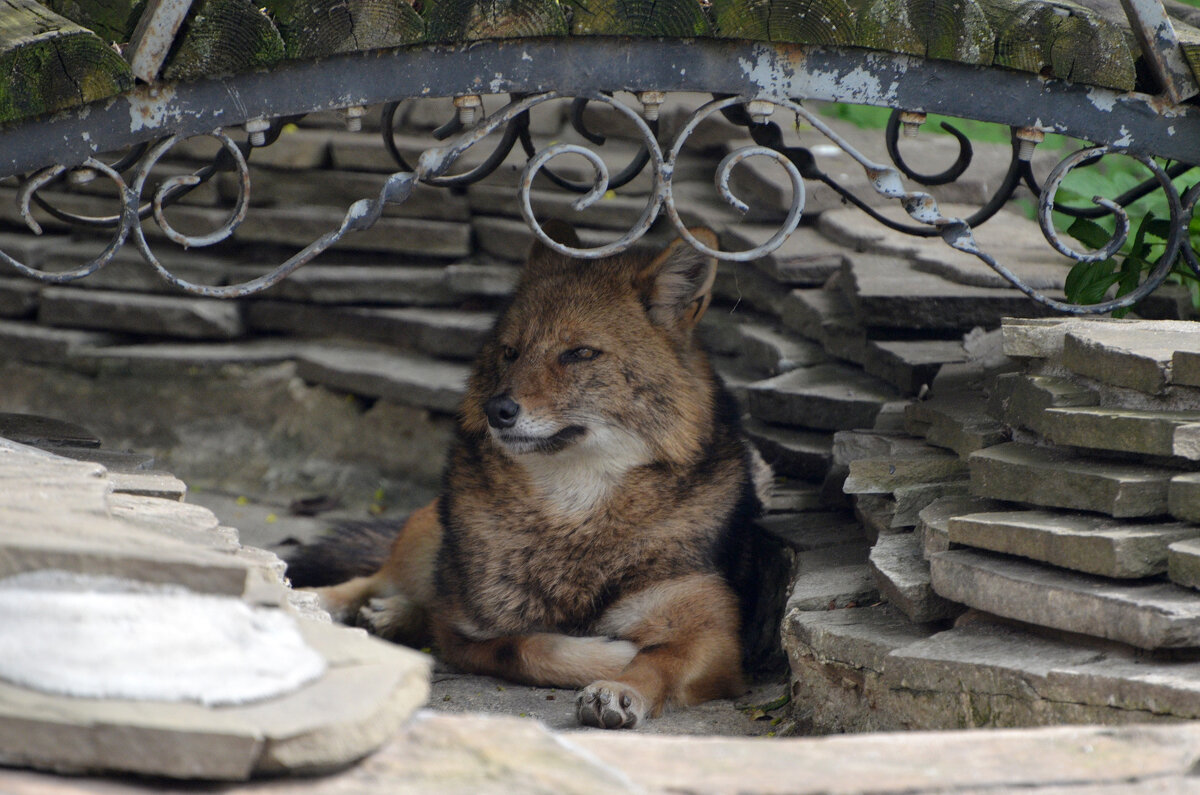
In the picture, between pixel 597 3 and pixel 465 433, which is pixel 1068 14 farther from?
pixel 465 433

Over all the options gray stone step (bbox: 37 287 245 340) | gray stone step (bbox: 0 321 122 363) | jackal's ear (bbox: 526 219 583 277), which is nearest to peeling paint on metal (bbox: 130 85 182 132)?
jackal's ear (bbox: 526 219 583 277)

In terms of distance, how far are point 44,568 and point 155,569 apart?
0.54ft

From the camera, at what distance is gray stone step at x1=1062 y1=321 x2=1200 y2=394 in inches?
114

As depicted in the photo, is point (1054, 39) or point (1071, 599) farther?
point (1054, 39)

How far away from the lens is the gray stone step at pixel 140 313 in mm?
6430

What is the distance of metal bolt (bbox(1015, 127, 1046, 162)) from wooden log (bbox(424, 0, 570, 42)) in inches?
51.4

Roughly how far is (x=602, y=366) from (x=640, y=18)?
1.29m

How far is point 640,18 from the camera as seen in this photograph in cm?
320

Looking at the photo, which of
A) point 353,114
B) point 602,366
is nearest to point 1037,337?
point 602,366

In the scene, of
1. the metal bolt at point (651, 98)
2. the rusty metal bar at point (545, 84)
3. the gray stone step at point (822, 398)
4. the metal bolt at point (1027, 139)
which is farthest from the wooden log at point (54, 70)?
the gray stone step at point (822, 398)

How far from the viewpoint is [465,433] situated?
14.5 feet

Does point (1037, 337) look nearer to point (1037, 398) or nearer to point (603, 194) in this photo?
point (1037, 398)

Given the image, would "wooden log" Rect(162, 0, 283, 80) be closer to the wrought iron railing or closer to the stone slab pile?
the wrought iron railing

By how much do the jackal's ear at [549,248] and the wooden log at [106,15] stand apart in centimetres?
147
